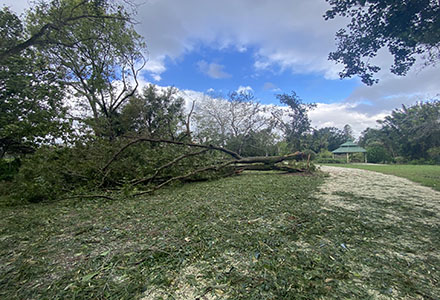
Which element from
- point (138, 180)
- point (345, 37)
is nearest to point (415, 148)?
point (345, 37)

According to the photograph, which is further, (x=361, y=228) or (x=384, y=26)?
(x=384, y=26)

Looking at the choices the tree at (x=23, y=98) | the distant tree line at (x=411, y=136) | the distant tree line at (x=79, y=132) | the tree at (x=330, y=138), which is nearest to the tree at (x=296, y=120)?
the tree at (x=330, y=138)

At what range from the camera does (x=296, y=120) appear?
1928cm

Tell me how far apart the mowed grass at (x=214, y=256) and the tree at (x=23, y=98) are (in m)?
2.92

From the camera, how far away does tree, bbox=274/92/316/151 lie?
18.8 meters

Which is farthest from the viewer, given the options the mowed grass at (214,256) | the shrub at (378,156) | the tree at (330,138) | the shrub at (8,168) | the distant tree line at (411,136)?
the tree at (330,138)

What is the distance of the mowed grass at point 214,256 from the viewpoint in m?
0.83

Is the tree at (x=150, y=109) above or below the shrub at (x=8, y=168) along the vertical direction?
above

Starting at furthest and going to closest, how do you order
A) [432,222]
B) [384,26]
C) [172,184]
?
[172,184] → [384,26] → [432,222]

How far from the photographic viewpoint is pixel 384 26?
2.70 metres

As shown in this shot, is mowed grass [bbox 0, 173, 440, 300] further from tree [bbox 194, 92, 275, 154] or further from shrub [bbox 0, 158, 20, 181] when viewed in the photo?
tree [bbox 194, 92, 275, 154]

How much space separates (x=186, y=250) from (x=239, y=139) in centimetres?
1497

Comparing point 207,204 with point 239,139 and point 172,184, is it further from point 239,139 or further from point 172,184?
point 239,139

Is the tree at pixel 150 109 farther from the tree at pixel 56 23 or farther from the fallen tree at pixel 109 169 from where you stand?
the tree at pixel 56 23
